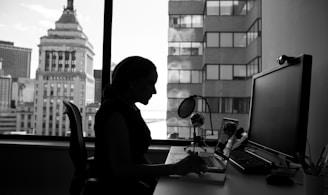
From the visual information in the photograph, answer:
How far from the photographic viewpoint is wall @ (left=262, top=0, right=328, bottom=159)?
51.5 inches

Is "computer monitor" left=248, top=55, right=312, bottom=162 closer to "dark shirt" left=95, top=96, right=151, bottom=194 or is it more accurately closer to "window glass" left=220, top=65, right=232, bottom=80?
"dark shirt" left=95, top=96, right=151, bottom=194

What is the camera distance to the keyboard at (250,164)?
1.20 metres

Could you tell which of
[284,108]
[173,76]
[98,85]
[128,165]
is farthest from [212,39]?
[128,165]

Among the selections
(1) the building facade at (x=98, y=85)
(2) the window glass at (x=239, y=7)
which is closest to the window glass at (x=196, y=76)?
(2) the window glass at (x=239, y=7)

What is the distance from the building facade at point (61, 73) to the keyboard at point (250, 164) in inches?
76.5

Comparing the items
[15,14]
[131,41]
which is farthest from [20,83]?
[131,41]

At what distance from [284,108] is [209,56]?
1.75 meters

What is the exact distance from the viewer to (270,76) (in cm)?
136

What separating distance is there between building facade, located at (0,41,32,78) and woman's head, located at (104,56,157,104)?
2.08 meters

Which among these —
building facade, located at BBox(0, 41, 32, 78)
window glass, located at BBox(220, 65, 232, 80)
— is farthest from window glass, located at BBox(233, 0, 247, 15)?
building facade, located at BBox(0, 41, 32, 78)

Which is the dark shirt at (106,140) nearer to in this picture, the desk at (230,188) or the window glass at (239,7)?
the desk at (230,188)

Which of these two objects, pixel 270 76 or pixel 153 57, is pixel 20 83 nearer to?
pixel 153 57

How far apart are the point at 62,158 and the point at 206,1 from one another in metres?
2.27

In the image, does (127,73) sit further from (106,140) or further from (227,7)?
(227,7)
